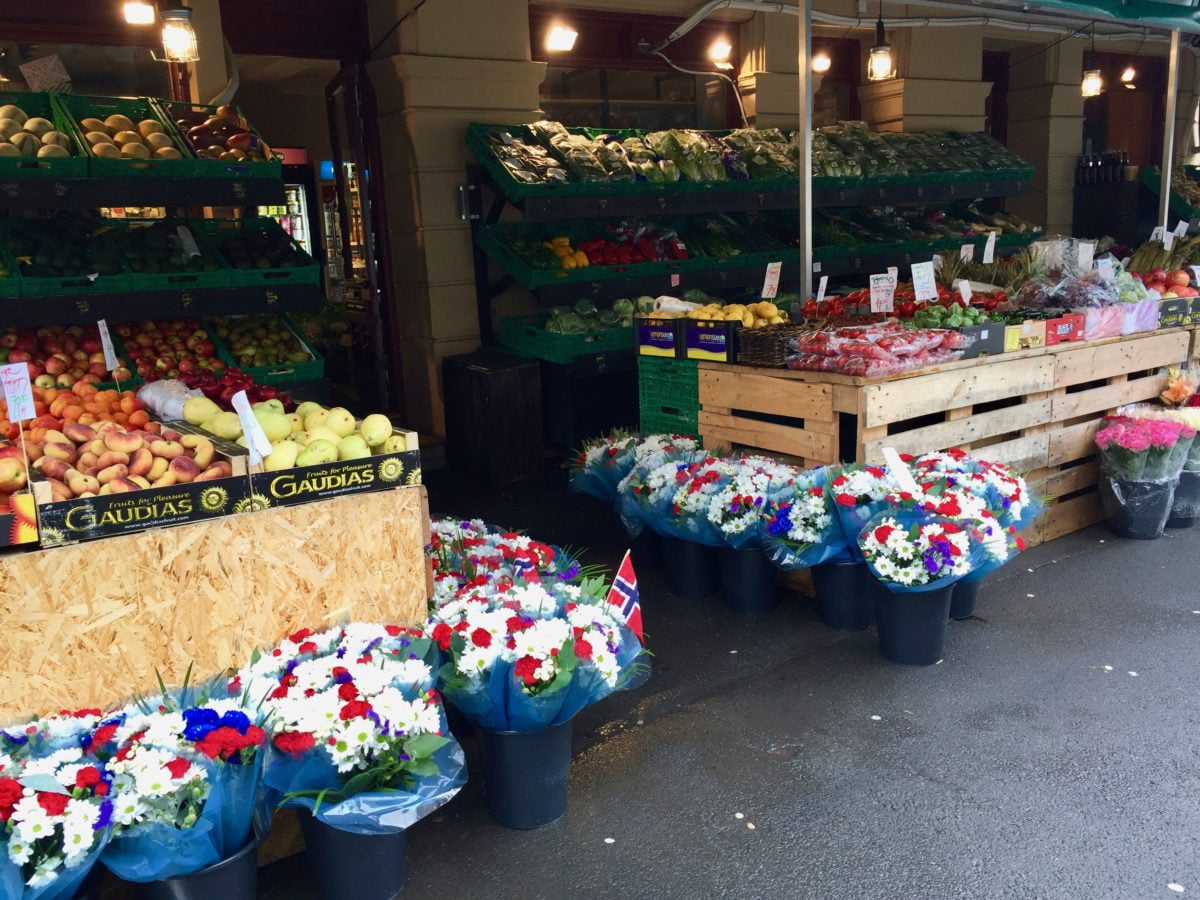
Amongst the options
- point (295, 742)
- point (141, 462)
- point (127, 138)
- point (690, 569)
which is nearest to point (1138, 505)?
point (690, 569)

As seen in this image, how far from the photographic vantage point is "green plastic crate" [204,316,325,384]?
623 centimetres

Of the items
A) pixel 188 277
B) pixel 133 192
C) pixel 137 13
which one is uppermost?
pixel 137 13

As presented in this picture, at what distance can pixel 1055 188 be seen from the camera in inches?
474

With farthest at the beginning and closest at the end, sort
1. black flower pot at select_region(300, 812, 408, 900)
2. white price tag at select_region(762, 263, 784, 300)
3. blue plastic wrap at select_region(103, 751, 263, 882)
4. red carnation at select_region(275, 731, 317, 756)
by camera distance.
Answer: white price tag at select_region(762, 263, 784, 300), black flower pot at select_region(300, 812, 408, 900), red carnation at select_region(275, 731, 317, 756), blue plastic wrap at select_region(103, 751, 263, 882)

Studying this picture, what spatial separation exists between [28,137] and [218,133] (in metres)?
1.09

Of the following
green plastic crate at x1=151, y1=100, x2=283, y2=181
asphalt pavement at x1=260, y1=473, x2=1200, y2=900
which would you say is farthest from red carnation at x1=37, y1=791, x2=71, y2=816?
green plastic crate at x1=151, y1=100, x2=283, y2=181

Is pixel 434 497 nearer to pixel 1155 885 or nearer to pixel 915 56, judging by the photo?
pixel 1155 885

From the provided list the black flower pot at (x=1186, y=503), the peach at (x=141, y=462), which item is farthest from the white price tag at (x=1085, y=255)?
the peach at (x=141, y=462)

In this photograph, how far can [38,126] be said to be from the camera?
5.60 metres

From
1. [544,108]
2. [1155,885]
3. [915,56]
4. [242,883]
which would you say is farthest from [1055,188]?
[242,883]

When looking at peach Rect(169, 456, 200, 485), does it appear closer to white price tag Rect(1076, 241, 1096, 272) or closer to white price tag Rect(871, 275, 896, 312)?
white price tag Rect(871, 275, 896, 312)

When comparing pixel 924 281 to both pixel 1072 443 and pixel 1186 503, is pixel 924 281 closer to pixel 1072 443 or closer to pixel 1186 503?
pixel 1072 443

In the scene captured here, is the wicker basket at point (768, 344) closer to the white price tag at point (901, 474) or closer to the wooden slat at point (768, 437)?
the wooden slat at point (768, 437)

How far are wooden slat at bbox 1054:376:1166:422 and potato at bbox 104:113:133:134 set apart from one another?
18.7ft
